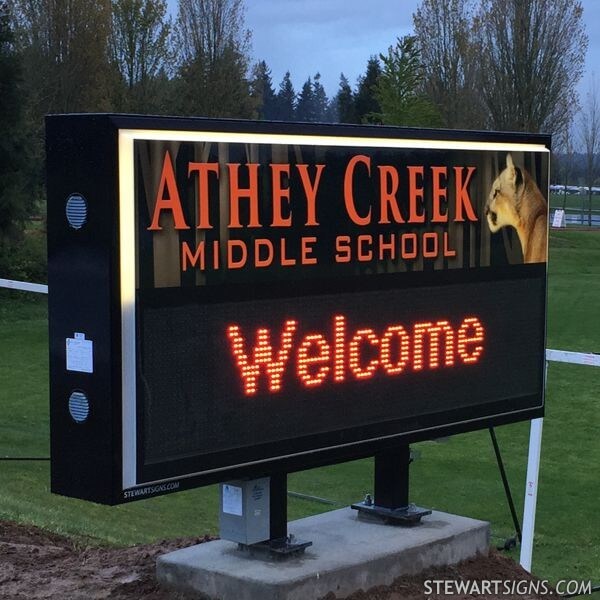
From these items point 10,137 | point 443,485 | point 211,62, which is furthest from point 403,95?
point 443,485

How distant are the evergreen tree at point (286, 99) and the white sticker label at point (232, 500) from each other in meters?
142

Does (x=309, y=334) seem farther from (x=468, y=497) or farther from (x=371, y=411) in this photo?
(x=468, y=497)

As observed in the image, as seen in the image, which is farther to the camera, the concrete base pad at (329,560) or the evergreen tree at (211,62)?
the evergreen tree at (211,62)

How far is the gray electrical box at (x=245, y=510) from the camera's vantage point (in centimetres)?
602

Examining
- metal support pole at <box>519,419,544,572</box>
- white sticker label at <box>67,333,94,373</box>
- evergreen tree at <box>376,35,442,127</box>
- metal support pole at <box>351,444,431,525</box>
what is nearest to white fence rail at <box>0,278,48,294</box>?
metal support pole at <box>351,444,431,525</box>

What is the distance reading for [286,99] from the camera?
155250 millimetres

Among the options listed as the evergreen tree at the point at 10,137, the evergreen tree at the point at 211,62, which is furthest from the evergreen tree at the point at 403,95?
the evergreen tree at the point at 10,137

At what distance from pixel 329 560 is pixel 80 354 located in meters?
2.02

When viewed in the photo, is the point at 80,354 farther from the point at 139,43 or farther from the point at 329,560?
the point at 139,43

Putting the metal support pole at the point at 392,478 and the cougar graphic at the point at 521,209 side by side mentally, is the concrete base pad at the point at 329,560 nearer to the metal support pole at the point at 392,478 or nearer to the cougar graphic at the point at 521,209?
the metal support pole at the point at 392,478

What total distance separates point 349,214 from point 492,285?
51.0 inches

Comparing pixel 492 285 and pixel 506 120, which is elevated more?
pixel 506 120

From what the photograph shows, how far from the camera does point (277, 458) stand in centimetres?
570

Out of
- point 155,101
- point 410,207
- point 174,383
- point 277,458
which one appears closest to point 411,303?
point 410,207
